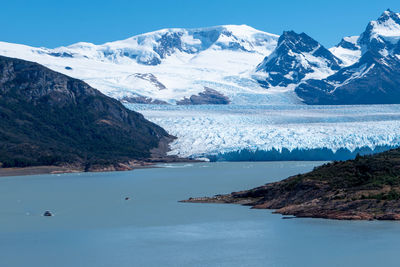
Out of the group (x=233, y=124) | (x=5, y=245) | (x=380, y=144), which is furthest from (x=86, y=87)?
(x=5, y=245)

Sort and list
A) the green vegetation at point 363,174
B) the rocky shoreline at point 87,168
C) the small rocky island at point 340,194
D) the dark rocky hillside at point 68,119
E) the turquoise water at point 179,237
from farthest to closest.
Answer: the dark rocky hillside at point 68,119, the rocky shoreline at point 87,168, the green vegetation at point 363,174, the small rocky island at point 340,194, the turquoise water at point 179,237

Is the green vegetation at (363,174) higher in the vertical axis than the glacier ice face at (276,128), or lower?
lower

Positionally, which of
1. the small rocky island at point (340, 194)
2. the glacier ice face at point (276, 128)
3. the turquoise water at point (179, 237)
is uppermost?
the glacier ice face at point (276, 128)

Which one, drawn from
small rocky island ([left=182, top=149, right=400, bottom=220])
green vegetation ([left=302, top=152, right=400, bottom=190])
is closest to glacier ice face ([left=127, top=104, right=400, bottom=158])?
small rocky island ([left=182, top=149, right=400, bottom=220])

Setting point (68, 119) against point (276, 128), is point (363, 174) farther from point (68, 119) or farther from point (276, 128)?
point (68, 119)

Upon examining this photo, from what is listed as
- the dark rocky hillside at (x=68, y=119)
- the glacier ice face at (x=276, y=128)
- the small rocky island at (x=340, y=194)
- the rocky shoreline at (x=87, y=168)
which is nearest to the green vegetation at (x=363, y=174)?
the small rocky island at (x=340, y=194)

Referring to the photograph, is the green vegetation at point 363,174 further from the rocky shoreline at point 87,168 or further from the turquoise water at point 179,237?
the rocky shoreline at point 87,168
